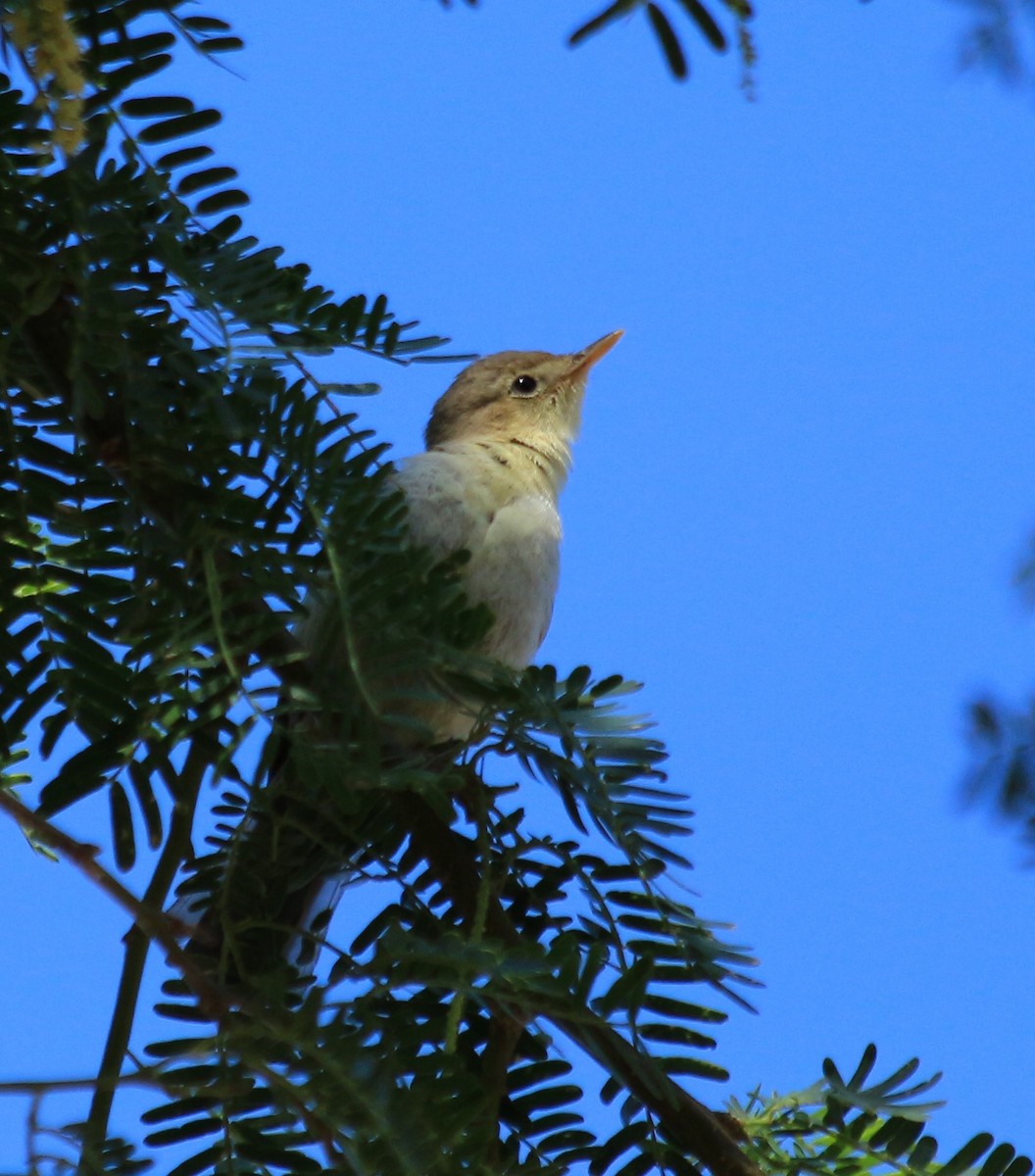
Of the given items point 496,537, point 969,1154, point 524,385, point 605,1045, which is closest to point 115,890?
point 605,1045

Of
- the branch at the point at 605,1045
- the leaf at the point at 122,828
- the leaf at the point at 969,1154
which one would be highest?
the leaf at the point at 122,828

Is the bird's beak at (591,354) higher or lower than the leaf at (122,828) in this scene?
higher

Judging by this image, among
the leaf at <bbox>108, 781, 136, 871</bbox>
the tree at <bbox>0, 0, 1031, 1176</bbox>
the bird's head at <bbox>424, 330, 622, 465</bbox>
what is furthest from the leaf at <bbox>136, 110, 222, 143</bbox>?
the bird's head at <bbox>424, 330, 622, 465</bbox>

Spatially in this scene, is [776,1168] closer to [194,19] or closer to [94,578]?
[94,578]

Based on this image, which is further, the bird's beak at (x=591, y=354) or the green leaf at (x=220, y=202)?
the bird's beak at (x=591, y=354)

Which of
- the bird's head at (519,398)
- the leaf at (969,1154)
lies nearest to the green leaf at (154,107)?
the leaf at (969,1154)

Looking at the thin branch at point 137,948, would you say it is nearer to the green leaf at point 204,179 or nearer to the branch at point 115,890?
the branch at point 115,890

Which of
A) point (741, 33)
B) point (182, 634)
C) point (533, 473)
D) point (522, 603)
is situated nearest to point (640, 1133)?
point (182, 634)

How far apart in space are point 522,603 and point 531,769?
6.02 feet

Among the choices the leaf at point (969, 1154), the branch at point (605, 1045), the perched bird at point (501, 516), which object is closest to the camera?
the branch at point (605, 1045)

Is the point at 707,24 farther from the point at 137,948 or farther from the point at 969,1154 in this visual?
the point at 969,1154

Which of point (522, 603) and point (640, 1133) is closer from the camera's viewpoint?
point (640, 1133)

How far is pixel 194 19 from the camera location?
2.22m

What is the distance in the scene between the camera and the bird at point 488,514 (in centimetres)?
Result: 274
